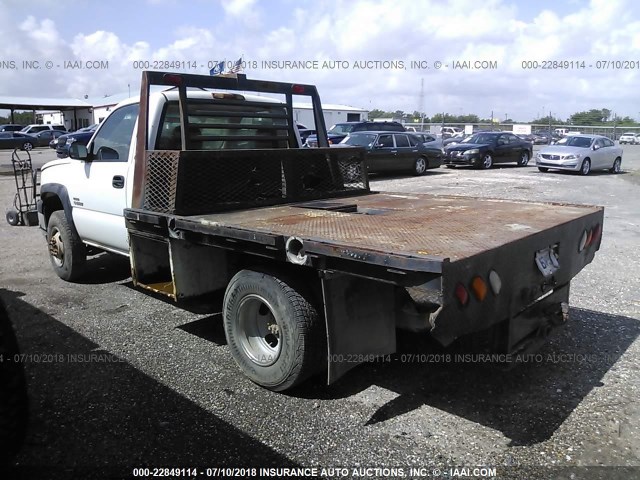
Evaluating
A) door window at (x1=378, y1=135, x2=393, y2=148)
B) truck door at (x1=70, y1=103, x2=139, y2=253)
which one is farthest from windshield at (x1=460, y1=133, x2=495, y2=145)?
truck door at (x1=70, y1=103, x2=139, y2=253)

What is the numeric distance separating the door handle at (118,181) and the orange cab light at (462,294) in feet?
11.5

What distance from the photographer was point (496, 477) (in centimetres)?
284

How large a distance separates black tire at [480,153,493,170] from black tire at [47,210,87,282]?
60.9 ft

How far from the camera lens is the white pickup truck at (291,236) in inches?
116

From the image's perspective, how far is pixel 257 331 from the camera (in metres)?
3.88

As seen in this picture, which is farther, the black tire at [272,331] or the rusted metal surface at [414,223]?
the black tire at [272,331]

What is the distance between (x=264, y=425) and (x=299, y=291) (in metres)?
0.85

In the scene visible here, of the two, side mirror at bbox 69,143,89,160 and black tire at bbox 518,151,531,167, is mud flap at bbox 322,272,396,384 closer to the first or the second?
side mirror at bbox 69,143,89,160

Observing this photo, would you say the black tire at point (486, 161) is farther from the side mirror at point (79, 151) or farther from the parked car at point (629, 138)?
the parked car at point (629, 138)

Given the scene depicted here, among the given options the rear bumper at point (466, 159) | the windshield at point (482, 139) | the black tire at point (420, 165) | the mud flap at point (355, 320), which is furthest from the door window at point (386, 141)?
the mud flap at point (355, 320)

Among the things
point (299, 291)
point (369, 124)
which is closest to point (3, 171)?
point (369, 124)

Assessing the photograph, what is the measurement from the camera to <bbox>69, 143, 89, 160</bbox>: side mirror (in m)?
5.50

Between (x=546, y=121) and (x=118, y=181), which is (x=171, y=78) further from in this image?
(x=546, y=121)

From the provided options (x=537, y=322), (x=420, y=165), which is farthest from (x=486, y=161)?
(x=537, y=322)
